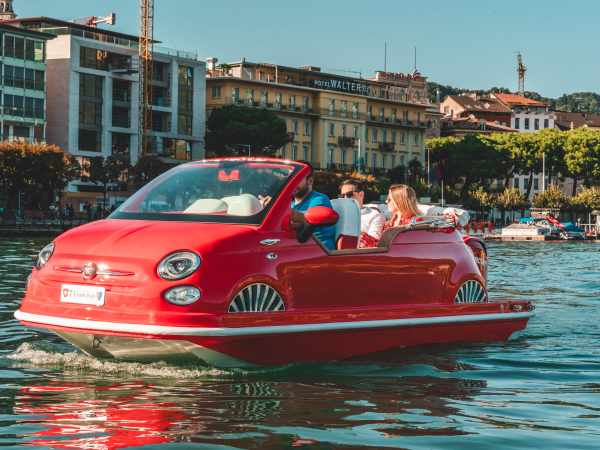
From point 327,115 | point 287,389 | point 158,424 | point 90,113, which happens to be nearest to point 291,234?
point 287,389

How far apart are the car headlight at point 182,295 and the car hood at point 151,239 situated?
0.94ft

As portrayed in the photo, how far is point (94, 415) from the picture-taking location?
7.32 m

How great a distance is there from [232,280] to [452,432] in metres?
2.23

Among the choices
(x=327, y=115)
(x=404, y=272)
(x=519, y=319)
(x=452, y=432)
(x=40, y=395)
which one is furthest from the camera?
(x=327, y=115)

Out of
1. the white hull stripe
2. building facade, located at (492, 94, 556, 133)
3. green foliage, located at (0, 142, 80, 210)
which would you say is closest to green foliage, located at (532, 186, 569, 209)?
building facade, located at (492, 94, 556, 133)

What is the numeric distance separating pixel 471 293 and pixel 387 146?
11781 cm

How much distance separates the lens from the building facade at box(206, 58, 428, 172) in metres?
111

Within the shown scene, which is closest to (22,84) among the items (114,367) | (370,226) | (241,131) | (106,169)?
(106,169)

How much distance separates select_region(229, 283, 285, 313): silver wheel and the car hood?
13.7 inches

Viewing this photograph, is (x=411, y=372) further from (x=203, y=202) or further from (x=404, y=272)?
(x=203, y=202)

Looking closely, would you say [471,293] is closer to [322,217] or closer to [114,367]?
[322,217]

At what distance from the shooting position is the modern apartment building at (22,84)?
83375 millimetres

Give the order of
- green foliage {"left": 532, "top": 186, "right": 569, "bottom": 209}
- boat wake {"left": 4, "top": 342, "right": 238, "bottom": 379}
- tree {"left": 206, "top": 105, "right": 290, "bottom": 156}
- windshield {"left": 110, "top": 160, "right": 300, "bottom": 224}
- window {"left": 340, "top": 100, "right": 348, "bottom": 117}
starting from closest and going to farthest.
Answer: boat wake {"left": 4, "top": 342, "right": 238, "bottom": 379}
windshield {"left": 110, "top": 160, "right": 300, "bottom": 224}
tree {"left": 206, "top": 105, "right": 290, "bottom": 156}
green foliage {"left": 532, "top": 186, "right": 569, "bottom": 209}
window {"left": 340, "top": 100, "right": 348, "bottom": 117}

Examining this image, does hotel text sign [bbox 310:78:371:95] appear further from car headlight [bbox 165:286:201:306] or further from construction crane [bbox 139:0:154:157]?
car headlight [bbox 165:286:201:306]
